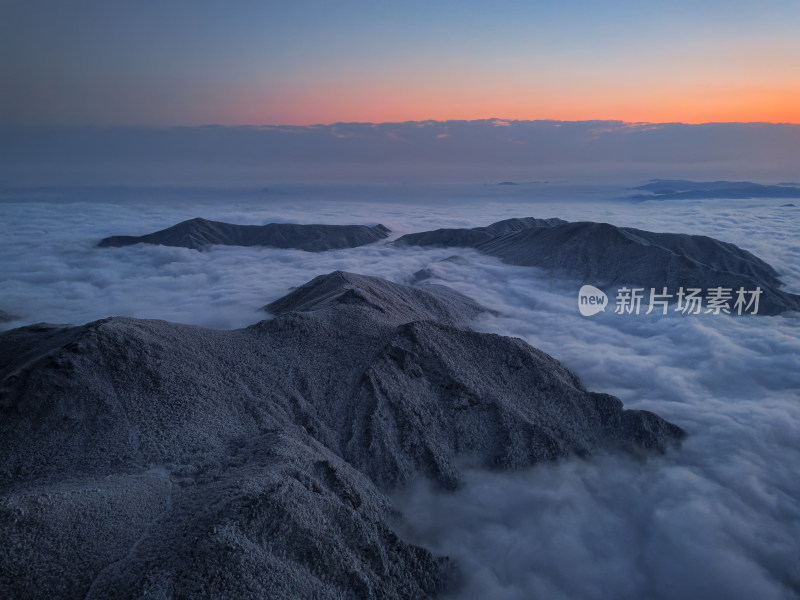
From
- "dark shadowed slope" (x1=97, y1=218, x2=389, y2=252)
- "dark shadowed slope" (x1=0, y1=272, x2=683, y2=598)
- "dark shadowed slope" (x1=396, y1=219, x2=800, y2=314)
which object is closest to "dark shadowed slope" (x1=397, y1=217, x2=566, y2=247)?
"dark shadowed slope" (x1=97, y1=218, x2=389, y2=252)

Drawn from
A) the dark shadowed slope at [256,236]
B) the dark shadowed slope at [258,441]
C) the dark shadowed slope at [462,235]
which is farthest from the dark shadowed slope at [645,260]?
the dark shadowed slope at [256,236]

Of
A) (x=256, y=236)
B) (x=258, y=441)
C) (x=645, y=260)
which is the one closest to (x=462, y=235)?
(x=645, y=260)

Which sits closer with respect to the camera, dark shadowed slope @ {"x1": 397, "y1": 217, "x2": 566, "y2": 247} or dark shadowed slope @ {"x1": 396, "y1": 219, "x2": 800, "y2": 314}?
dark shadowed slope @ {"x1": 396, "y1": 219, "x2": 800, "y2": 314}

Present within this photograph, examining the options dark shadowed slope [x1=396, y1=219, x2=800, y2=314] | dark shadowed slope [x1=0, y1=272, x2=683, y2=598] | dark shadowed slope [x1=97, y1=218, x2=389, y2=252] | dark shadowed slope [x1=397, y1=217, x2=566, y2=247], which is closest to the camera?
dark shadowed slope [x1=0, y1=272, x2=683, y2=598]

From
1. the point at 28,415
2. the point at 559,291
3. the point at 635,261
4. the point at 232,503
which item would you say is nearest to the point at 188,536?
the point at 232,503

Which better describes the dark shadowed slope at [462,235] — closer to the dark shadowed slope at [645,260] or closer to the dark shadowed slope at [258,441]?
the dark shadowed slope at [645,260]

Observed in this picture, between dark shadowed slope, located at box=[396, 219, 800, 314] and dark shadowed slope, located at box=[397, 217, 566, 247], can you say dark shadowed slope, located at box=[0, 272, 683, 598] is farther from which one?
dark shadowed slope, located at box=[397, 217, 566, 247]

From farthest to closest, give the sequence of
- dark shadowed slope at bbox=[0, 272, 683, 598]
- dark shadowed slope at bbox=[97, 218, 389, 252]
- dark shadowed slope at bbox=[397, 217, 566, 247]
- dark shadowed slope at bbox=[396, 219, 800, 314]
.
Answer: dark shadowed slope at bbox=[97, 218, 389, 252] < dark shadowed slope at bbox=[397, 217, 566, 247] < dark shadowed slope at bbox=[396, 219, 800, 314] < dark shadowed slope at bbox=[0, 272, 683, 598]

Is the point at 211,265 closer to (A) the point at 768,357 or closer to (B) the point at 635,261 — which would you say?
(B) the point at 635,261
